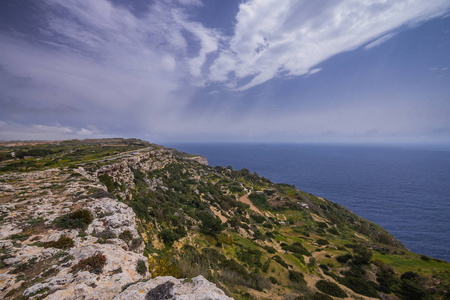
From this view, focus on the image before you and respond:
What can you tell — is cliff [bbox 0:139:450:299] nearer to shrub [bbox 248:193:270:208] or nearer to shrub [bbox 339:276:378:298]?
shrub [bbox 339:276:378:298]

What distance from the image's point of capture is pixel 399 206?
69.6m

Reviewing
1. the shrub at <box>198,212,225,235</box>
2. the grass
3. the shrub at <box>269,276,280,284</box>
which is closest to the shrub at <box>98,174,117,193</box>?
the shrub at <box>198,212,225,235</box>

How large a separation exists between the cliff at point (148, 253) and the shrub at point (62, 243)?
43 mm

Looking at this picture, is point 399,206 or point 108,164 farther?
point 399,206

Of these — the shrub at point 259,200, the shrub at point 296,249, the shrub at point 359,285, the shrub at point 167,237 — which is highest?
the shrub at point 167,237

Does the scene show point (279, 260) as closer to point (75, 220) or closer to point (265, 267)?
point (265, 267)

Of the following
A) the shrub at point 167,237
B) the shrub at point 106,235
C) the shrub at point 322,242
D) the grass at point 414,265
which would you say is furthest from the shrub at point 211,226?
the grass at point 414,265

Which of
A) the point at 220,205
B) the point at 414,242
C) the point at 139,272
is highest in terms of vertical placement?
the point at 139,272

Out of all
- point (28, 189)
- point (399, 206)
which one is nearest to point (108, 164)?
point (28, 189)

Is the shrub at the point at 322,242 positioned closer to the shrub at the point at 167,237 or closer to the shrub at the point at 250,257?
the shrub at the point at 250,257

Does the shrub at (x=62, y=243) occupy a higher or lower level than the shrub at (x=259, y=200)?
higher

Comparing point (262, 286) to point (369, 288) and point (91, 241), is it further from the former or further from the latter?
point (91, 241)

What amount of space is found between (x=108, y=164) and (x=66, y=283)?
24.2m

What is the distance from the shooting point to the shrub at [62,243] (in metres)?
8.77
